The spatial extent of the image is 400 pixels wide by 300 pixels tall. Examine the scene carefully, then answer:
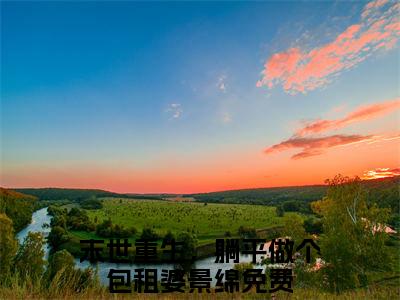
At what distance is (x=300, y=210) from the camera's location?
15525 centimetres

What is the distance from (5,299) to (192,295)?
4.15m

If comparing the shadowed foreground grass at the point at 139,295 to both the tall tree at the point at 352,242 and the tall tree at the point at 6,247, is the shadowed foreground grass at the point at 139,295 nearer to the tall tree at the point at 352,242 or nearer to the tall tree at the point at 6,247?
the tall tree at the point at 352,242

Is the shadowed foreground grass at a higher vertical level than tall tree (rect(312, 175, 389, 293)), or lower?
higher

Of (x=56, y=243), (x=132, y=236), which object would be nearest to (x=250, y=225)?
(x=132, y=236)

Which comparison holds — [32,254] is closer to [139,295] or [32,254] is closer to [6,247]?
[6,247]

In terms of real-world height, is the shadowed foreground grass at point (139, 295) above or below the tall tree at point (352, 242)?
above

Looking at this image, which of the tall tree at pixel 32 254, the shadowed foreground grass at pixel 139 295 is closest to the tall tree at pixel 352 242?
the shadowed foreground grass at pixel 139 295

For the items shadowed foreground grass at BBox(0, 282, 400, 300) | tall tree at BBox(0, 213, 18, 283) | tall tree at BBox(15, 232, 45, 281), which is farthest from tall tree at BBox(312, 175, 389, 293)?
tall tree at BBox(0, 213, 18, 283)

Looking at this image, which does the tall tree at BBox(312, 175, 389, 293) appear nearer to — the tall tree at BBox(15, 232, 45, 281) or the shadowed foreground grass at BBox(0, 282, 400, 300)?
the shadowed foreground grass at BBox(0, 282, 400, 300)

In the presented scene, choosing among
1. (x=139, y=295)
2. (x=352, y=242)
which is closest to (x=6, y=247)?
(x=352, y=242)

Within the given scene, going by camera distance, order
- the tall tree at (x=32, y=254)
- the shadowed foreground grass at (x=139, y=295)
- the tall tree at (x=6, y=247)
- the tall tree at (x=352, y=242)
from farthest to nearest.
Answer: the tall tree at (x=32, y=254) < the tall tree at (x=6, y=247) < the tall tree at (x=352, y=242) < the shadowed foreground grass at (x=139, y=295)

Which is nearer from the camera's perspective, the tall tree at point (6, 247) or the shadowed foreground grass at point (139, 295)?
the shadowed foreground grass at point (139, 295)

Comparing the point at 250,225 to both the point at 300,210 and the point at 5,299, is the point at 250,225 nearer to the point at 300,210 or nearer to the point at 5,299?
the point at 300,210

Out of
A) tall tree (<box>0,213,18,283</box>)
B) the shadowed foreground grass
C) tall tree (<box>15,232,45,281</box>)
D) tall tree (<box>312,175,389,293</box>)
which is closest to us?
the shadowed foreground grass
